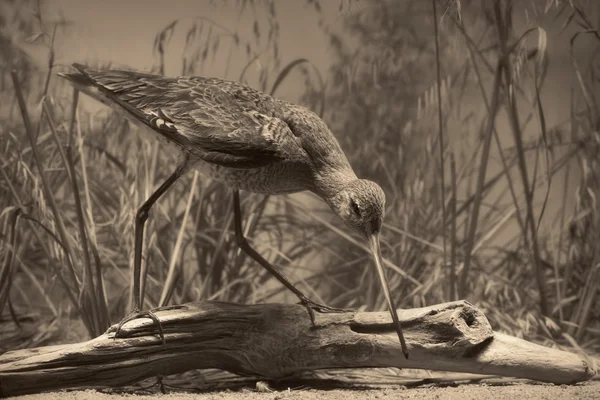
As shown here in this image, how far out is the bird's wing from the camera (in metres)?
2.46

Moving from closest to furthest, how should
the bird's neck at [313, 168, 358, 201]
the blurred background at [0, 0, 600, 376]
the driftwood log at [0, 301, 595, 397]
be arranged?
the driftwood log at [0, 301, 595, 397], the bird's neck at [313, 168, 358, 201], the blurred background at [0, 0, 600, 376]

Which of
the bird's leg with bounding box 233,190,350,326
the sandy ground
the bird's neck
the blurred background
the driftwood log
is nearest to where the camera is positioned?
the sandy ground

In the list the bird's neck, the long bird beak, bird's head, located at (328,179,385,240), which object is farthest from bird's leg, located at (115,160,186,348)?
the long bird beak

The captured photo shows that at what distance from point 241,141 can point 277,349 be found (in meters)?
0.86

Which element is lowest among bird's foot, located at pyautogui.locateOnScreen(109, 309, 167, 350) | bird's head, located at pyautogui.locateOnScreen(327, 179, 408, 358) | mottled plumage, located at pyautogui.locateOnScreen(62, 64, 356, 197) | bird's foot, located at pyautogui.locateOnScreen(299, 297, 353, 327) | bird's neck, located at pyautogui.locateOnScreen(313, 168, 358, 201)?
bird's foot, located at pyautogui.locateOnScreen(109, 309, 167, 350)

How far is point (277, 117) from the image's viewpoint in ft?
8.64

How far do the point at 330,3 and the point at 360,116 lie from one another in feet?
2.91

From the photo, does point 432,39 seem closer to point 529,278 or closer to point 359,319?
point 529,278

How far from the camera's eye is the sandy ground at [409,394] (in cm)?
223

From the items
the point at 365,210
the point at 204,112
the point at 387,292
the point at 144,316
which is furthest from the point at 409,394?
the point at 204,112

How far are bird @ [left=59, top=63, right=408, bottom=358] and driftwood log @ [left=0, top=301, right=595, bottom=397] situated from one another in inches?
3.8

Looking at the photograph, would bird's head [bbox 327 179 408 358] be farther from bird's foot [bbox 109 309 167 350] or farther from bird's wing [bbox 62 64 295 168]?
bird's foot [bbox 109 309 167 350]

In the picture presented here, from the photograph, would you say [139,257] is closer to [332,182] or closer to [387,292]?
[332,182]

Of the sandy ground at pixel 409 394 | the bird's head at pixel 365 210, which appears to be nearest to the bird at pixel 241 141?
the bird's head at pixel 365 210
